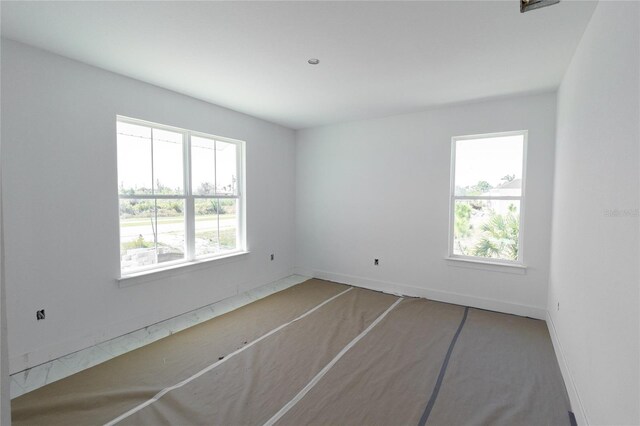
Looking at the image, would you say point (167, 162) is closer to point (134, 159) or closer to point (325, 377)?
point (134, 159)

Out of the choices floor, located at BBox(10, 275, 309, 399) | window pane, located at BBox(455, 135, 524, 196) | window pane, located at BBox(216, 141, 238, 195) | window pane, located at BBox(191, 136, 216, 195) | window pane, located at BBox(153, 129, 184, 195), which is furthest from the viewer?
window pane, located at BBox(216, 141, 238, 195)

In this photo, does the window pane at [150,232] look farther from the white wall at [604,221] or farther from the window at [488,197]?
the white wall at [604,221]

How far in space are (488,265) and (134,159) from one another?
4359 millimetres

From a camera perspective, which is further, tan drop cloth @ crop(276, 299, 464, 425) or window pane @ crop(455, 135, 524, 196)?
window pane @ crop(455, 135, 524, 196)

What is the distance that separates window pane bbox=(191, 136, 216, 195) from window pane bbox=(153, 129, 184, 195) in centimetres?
18

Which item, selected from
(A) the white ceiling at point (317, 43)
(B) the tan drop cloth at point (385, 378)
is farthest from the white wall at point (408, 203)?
(B) the tan drop cloth at point (385, 378)

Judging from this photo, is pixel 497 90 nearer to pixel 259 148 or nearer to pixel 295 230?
pixel 259 148

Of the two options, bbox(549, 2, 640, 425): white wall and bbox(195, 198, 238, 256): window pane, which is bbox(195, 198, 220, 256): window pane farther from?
bbox(549, 2, 640, 425): white wall

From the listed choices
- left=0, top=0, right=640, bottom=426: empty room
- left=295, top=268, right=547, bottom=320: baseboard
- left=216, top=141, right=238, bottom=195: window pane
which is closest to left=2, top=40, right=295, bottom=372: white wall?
left=0, top=0, right=640, bottom=426: empty room

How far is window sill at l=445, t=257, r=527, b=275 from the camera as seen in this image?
3.64 meters

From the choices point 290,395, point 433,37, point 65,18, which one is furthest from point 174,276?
point 433,37

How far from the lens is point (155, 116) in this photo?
10.8ft

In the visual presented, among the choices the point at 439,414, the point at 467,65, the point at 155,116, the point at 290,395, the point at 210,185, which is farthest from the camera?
the point at 210,185

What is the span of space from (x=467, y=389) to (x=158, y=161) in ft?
12.3
